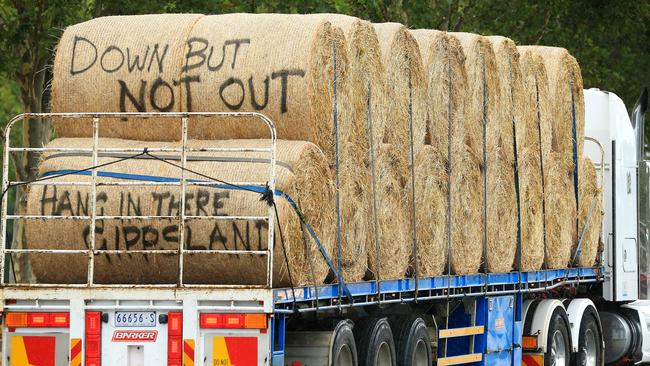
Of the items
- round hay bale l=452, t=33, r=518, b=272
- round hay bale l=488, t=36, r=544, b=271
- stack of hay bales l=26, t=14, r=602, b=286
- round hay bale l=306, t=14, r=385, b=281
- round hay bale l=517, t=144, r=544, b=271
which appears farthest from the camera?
round hay bale l=517, t=144, r=544, b=271

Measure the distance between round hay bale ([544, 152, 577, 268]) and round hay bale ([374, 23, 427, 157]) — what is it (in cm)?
363

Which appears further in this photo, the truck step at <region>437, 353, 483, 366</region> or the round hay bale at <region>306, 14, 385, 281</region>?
the truck step at <region>437, 353, 483, 366</region>

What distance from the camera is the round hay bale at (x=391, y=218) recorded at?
1184 cm

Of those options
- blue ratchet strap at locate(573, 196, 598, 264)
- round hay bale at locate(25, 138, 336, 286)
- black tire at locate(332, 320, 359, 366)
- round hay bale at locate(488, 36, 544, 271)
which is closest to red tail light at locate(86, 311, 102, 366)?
round hay bale at locate(25, 138, 336, 286)

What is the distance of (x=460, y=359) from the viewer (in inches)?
549

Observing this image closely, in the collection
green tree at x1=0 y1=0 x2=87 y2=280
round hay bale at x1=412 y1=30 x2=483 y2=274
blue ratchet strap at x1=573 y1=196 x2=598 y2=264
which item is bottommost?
blue ratchet strap at x1=573 y1=196 x2=598 y2=264

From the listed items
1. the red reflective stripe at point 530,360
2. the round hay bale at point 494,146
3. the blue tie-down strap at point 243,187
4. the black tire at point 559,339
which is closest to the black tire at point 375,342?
the blue tie-down strap at point 243,187

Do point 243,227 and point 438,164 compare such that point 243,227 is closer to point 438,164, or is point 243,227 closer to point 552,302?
point 438,164

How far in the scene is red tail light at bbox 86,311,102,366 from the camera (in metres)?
10.1

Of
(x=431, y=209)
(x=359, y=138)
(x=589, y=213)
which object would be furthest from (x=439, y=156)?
(x=589, y=213)

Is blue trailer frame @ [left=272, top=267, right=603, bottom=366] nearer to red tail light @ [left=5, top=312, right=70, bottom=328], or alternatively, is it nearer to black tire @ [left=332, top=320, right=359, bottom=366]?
black tire @ [left=332, top=320, right=359, bottom=366]

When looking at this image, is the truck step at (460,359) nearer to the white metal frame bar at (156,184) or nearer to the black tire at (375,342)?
the black tire at (375,342)

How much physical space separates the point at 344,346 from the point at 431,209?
2.26 metres

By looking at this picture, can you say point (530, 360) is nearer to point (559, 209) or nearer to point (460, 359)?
point (559, 209)
